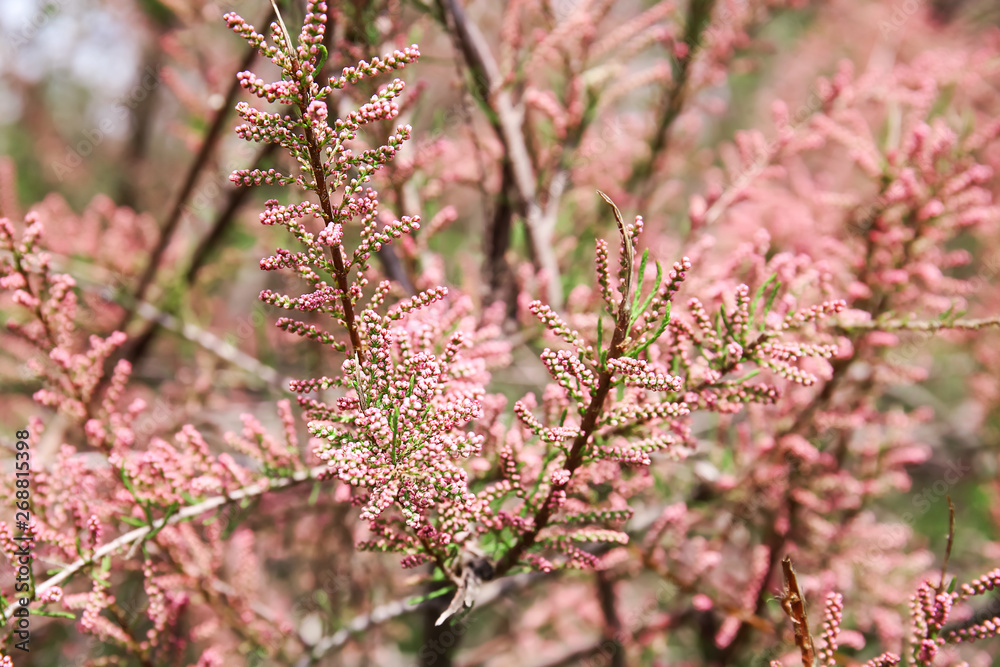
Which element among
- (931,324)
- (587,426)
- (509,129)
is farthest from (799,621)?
(509,129)

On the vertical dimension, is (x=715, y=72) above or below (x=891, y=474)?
above

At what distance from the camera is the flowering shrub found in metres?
1.07

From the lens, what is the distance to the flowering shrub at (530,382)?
42.1 inches

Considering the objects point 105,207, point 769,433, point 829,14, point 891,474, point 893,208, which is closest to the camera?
point 893,208

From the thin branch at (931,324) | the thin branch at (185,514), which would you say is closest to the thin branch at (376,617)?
the thin branch at (185,514)

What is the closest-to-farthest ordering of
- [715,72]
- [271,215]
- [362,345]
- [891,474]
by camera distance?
[271,215], [362,345], [891,474], [715,72]

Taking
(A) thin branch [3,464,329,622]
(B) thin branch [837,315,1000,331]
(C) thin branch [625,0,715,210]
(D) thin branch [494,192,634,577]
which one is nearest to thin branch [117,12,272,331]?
(A) thin branch [3,464,329,622]

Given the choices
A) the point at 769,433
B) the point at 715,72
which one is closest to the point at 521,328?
the point at 769,433

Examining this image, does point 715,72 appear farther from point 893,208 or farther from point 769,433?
point 769,433

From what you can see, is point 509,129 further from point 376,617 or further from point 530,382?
point 376,617

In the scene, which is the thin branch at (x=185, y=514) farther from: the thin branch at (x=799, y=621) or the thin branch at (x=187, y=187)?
the thin branch at (x=187, y=187)

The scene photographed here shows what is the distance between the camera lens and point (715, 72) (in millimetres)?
2418

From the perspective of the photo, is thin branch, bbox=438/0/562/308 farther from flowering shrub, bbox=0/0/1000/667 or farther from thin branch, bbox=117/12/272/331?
thin branch, bbox=117/12/272/331

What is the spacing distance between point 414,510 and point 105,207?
8.00ft
